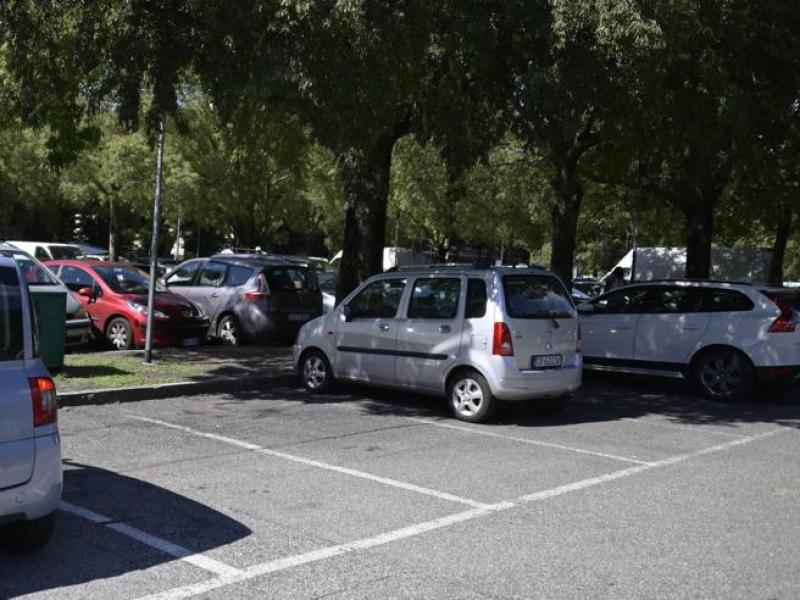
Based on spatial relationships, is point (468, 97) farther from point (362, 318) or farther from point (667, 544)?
point (667, 544)

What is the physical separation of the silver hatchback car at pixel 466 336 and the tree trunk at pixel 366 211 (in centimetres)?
427

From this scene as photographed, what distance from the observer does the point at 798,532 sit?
5914 mm

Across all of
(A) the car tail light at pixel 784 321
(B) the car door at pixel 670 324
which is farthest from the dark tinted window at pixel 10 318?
(A) the car tail light at pixel 784 321

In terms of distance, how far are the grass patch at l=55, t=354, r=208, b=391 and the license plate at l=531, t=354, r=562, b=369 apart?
4.51m

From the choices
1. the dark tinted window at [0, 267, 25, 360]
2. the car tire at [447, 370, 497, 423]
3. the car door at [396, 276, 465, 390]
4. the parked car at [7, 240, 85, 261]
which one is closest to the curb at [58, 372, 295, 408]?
the car door at [396, 276, 465, 390]

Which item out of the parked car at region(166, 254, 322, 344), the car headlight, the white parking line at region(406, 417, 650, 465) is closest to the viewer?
the white parking line at region(406, 417, 650, 465)

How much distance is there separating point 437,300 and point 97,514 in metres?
5.12

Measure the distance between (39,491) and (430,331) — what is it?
5.86m

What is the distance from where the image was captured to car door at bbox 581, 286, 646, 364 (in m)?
13.0

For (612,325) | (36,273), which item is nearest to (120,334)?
(36,273)

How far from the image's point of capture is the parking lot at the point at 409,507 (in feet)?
15.7

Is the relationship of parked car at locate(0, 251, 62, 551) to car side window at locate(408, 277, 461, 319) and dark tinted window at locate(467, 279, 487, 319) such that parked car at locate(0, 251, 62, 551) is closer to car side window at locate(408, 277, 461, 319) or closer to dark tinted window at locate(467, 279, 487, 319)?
dark tinted window at locate(467, 279, 487, 319)

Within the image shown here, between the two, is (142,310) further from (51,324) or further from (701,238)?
(701,238)

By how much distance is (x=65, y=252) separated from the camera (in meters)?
31.3
